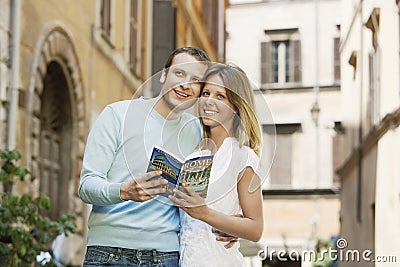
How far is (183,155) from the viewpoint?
9.01 feet

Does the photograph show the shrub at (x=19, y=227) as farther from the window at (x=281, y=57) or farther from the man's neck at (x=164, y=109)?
the window at (x=281, y=57)

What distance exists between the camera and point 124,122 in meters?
2.79

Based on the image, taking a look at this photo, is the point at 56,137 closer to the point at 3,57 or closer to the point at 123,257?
the point at 3,57

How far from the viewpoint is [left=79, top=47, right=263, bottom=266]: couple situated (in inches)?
107

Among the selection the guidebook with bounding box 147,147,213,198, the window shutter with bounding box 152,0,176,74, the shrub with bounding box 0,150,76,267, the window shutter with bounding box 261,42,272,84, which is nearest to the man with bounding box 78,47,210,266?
the guidebook with bounding box 147,147,213,198

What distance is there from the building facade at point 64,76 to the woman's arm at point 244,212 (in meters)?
4.20

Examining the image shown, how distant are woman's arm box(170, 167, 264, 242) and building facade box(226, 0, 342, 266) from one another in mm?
17242

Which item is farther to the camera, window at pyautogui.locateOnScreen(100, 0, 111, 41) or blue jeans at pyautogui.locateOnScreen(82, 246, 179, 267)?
window at pyautogui.locateOnScreen(100, 0, 111, 41)

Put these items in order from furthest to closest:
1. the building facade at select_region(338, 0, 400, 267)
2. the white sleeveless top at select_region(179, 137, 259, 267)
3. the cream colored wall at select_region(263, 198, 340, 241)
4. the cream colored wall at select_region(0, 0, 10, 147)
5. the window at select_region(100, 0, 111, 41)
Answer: the cream colored wall at select_region(263, 198, 340, 241)
the window at select_region(100, 0, 111, 41)
the building facade at select_region(338, 0, 400, 267)
the cream colored wall at select_region(0, 0, 10, 147)
the white sleeveless top at select_region(179, 137, 259, 267)

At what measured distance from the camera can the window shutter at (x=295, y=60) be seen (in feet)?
70.2

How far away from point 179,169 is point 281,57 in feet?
64.4

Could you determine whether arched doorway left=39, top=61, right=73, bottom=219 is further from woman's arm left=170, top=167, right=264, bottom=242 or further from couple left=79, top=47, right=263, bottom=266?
woman's arm left=170, top=167, right=264, bottom=242

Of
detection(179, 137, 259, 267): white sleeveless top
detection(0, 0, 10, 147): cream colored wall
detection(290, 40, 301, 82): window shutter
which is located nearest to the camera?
detection(179, 137, 259, 267): white sleeveless top

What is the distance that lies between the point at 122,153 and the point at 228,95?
37cm
